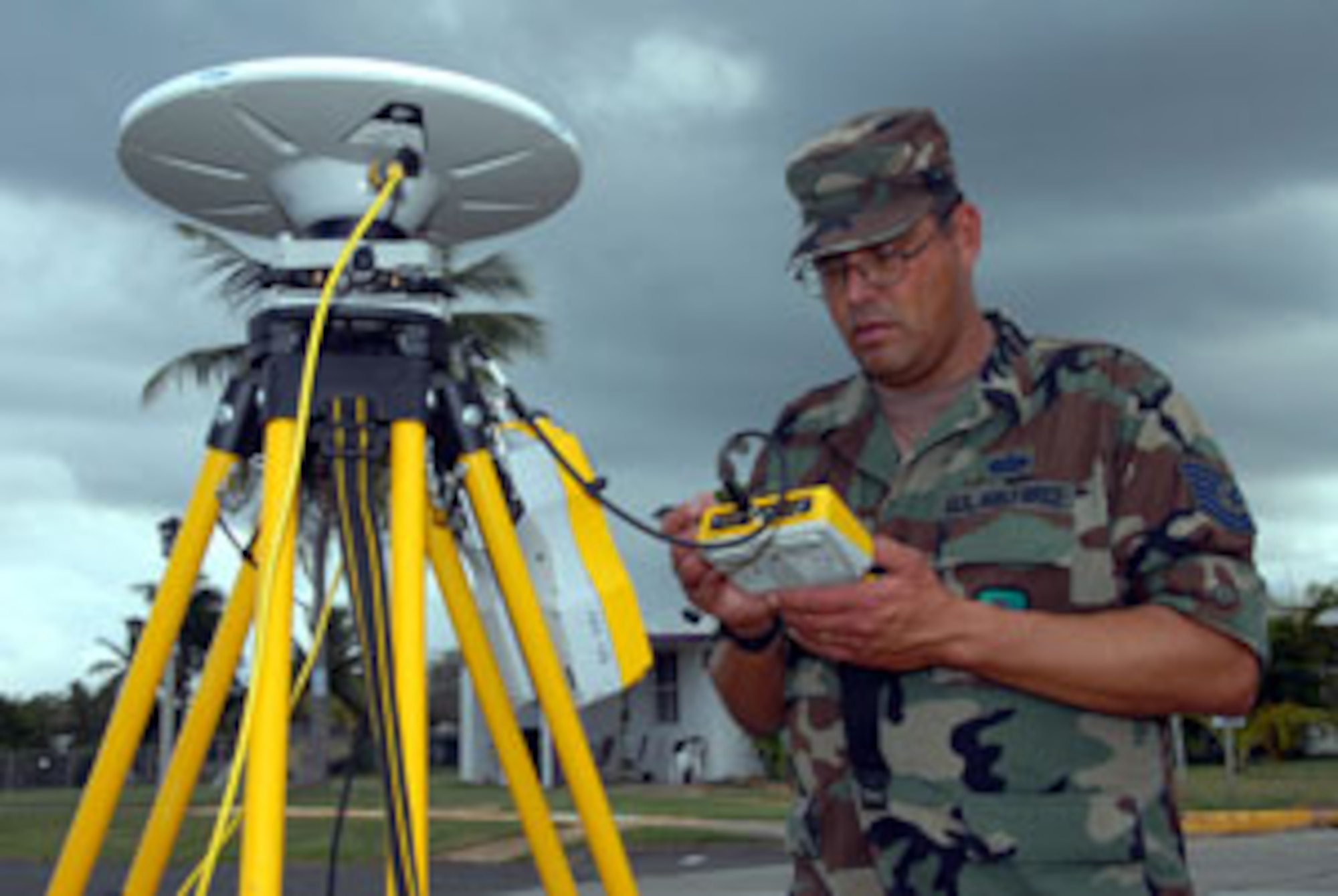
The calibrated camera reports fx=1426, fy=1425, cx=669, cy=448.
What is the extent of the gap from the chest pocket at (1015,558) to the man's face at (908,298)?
0.73 feet

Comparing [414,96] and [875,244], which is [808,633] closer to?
[875,244]

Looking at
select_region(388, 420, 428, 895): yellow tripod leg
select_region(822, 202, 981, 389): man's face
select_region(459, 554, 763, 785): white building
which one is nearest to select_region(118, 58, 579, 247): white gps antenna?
select_region(388, 420, 428, 895): yellow tripod leg

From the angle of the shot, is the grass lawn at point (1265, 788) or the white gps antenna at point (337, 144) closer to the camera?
the white gps antenna at point (337, 144)

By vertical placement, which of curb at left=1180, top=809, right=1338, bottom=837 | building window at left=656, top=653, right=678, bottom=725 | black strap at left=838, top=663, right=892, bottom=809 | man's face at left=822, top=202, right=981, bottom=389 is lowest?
curb at left=1180, top=809, right=1338, bottom=837

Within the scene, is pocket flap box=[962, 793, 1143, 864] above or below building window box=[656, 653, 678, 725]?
below

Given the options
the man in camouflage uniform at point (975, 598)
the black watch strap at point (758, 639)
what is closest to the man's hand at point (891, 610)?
the man in camouflage uniform at point (975, 598)

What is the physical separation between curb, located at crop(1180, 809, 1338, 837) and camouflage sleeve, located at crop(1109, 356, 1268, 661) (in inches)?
484

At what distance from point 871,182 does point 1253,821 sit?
531 inches

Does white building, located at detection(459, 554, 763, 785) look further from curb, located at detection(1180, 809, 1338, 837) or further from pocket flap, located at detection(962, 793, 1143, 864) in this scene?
pocket flap, located at detection(962, 793, 1143, 864)

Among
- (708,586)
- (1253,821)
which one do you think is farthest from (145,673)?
(1253,821)

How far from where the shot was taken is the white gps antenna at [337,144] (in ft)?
7.21

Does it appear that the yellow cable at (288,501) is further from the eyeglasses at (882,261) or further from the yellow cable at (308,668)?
the eyeglasses at (882,261)

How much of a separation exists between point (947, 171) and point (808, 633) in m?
0.63

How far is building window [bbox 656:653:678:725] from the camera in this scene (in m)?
28.6
